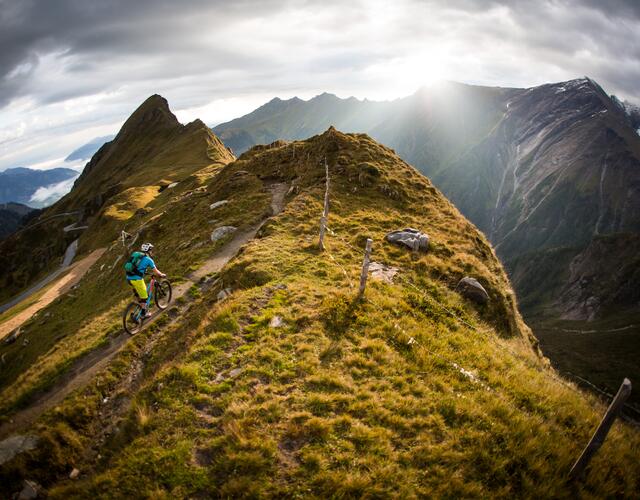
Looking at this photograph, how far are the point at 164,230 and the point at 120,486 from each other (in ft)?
109

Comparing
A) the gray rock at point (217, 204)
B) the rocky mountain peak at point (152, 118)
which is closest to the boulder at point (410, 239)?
the gray rock at point (217, 204)

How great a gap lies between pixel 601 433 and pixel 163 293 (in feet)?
63.4

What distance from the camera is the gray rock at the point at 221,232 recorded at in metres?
27.4

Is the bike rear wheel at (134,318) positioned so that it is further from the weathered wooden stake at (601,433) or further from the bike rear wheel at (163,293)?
the weathered wooden stake at (601,433)

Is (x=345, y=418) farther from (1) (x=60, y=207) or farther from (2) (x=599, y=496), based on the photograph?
(1) (x=60, y=207)

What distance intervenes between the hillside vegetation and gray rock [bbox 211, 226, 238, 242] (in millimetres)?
6686

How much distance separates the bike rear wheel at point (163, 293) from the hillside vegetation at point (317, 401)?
3.20 ft

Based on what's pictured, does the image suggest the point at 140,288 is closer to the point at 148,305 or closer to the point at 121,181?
the point at 148,305

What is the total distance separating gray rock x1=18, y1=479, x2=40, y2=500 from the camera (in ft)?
30.5

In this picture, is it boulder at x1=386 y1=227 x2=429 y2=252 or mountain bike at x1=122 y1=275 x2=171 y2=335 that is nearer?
mountain bike at x1=122 y1=275 x2=171 y2=335

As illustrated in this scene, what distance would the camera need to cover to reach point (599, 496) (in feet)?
25.2

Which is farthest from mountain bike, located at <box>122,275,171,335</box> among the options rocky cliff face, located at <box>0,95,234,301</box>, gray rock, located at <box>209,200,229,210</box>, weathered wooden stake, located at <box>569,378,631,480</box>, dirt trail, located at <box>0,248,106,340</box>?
rocky cliff face, located at <box>0,95,234,301</box>

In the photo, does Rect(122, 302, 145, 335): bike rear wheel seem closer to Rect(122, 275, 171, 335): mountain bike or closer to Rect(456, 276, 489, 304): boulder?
Rect(122, 275, 171, 335): mountain bike

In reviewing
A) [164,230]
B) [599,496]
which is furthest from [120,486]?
[164,230]
